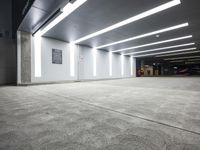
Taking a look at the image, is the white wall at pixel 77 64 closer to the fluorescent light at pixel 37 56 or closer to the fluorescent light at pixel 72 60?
the fluorescent light at pixel 37 56

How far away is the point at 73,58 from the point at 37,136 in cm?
955

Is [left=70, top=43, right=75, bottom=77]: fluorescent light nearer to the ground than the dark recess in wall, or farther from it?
nearer to the ground

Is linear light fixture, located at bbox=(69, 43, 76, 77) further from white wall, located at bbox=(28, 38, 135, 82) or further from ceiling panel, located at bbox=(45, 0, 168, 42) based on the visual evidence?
ceiling panel, located at bbox=(45, 0, 168, 42)

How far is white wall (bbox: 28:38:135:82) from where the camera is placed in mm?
8560

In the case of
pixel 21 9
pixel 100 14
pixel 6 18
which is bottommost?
pixel 100 14

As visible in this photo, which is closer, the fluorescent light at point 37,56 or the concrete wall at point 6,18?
the fluorescent light at point 37,56

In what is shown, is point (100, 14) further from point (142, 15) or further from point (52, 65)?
point (52, 65)

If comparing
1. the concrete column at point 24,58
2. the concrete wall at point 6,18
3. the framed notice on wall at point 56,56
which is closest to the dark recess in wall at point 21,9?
the concrete column at point 24,58

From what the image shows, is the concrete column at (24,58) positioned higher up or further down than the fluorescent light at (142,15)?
further down

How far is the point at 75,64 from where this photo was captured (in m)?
10.5

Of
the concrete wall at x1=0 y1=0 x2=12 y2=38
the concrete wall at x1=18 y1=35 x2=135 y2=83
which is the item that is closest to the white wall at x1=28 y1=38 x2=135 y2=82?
the concrete wall at x1=18 y1=35 x2=135 y2=83

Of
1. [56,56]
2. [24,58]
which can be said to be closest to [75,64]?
[56,56]

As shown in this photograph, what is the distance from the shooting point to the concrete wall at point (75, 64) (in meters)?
8.48

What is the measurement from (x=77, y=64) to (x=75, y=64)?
0.81 ft
